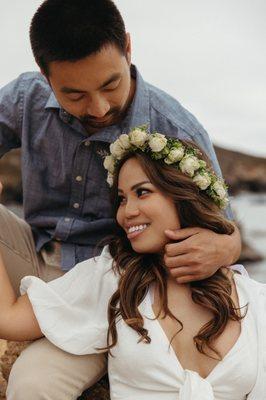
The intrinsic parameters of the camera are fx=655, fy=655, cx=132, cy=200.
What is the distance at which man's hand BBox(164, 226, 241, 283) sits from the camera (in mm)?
3012

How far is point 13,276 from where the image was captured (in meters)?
3.92

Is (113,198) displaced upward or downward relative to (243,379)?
upward

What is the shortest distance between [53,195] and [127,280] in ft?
3.63

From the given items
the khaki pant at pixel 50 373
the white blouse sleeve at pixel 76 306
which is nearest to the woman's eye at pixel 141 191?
the white blouse sleeve at pixel 76 306

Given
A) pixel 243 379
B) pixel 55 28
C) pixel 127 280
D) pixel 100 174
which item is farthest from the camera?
pixel 100 174

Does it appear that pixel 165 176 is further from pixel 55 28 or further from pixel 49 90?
pixel 49 90

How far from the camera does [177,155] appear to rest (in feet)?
10.3

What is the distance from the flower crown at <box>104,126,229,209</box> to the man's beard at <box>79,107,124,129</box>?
0.26 meters

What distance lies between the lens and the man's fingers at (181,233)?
3047 mm

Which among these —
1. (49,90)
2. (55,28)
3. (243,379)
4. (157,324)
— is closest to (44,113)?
(49,90)

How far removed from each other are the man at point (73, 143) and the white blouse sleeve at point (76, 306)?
0.33 ft

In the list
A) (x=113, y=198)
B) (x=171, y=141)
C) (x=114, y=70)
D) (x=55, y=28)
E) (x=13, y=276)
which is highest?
(x=55, y=28)

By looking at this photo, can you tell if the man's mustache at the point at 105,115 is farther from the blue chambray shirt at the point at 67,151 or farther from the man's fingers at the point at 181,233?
the man's fingers at the point at 181,233

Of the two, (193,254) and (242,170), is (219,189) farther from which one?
(242,170)
